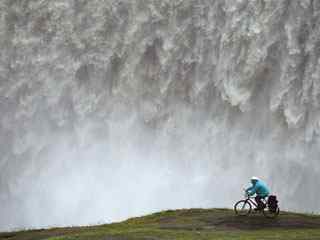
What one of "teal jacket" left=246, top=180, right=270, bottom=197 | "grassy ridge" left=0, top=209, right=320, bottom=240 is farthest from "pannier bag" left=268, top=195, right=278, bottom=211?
"grassy ridge" left=0, top=209, right=320, bottom=240

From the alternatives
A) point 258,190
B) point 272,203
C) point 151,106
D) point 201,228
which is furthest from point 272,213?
point 151,106

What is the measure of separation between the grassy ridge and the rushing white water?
10.3 metres

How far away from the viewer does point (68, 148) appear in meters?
41.9

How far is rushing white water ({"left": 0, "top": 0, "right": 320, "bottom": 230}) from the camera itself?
36.7 meters

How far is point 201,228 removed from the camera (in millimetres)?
24016

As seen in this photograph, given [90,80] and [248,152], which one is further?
[90,80]

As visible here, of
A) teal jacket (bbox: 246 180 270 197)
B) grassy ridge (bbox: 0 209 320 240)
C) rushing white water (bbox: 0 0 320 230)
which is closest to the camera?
grassy ridge (bbox: 0 209 320 240)

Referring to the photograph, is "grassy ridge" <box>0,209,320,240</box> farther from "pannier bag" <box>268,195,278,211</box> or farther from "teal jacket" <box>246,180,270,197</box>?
"teal jacket" <box>246,180,270,197</box>

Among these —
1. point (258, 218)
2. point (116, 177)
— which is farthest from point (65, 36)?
point (258, 218)

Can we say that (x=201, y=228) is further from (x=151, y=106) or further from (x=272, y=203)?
(x=151, y=106)

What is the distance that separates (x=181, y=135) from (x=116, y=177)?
4.62 meters

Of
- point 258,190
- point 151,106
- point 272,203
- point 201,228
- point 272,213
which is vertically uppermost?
point 151,106

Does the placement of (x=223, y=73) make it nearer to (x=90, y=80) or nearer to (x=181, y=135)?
(x=181, y=135)

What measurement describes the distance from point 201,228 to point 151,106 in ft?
56.9
